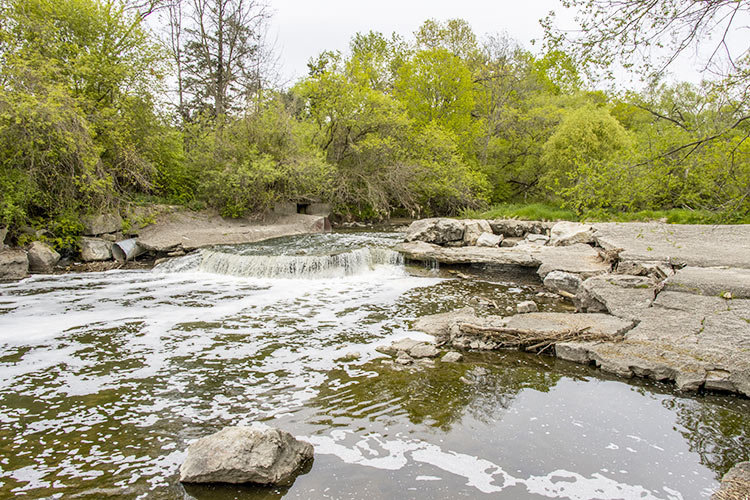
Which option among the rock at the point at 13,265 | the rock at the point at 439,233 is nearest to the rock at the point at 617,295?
the rock at the point at 439,233

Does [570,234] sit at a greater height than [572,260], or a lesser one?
greater

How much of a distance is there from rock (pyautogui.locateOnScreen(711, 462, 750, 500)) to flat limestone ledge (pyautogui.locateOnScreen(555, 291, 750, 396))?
1.60 metres

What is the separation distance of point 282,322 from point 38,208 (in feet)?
31.8

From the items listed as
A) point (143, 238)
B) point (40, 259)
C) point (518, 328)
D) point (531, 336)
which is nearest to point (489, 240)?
point (518, 328)

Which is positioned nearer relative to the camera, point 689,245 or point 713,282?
point 713,282

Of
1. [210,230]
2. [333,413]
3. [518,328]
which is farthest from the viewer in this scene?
[210,230]

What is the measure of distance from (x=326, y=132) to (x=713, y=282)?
1696 centimetres

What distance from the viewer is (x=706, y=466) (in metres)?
3.30

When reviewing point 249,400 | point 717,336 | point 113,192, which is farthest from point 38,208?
point 717,336

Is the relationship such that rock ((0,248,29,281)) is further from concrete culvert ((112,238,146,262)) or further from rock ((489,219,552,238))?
rock ((489,219,552,238))

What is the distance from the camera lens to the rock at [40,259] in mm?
10812

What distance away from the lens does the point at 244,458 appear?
3023mm

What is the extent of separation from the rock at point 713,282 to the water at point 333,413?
249cm

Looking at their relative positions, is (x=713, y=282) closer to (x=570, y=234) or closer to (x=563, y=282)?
(x=563, y=282)
